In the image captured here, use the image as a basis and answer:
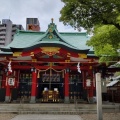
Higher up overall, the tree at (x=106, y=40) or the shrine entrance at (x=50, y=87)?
the tree at (x=106, y=40)

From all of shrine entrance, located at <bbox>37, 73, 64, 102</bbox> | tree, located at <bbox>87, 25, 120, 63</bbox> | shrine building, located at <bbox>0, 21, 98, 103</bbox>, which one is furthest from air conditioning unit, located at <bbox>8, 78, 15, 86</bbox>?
tree, located at <bbox>87, 25, 120, 63</bbox>

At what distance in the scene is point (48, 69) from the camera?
746 inches

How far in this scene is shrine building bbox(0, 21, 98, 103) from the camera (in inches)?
669

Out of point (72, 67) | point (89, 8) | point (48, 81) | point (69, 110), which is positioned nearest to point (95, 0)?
point (89, 8)

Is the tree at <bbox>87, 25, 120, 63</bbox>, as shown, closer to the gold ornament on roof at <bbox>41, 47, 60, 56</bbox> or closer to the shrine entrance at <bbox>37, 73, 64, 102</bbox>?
the gold ornament on roof at <bbox>41, 47, 60, 56</bbox>

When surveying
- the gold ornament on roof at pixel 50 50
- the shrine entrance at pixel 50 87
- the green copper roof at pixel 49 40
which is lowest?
the shrine entrance at pixel 50 87

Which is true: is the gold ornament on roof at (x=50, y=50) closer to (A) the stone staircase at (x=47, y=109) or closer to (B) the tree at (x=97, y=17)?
(A) the stone staircase at (x=47, y=109)

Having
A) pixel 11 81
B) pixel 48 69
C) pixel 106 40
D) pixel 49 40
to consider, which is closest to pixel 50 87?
pixel 48 69

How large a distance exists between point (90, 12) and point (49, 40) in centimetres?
935

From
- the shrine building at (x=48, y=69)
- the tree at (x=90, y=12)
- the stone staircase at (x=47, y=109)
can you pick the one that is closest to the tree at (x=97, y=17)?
the tree at (x=90, y=12)

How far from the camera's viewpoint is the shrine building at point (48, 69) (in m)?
17.0

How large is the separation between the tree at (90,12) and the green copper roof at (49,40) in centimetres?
727

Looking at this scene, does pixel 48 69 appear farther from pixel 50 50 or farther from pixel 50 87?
pixel 50 50

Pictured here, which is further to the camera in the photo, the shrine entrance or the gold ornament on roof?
the shrine entrance
